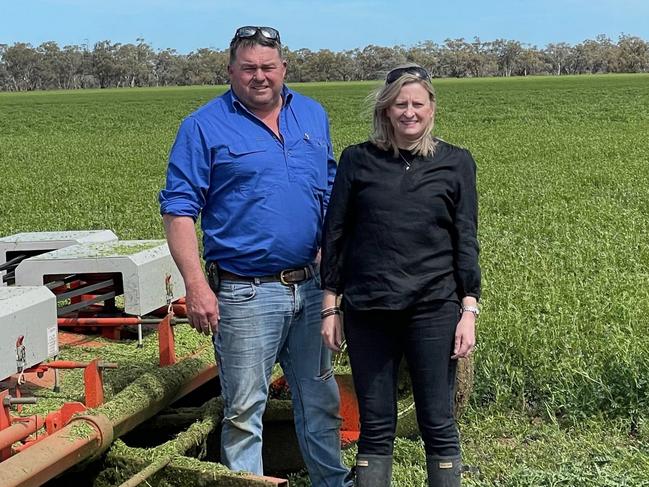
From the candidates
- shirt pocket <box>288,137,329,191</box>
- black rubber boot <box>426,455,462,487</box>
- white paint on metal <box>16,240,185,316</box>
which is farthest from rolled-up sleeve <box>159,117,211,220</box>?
white paint on metal <box>16,240,185,316</box>

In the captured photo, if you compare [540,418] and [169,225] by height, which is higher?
[169,225]

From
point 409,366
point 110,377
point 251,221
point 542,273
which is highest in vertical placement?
point 251,221

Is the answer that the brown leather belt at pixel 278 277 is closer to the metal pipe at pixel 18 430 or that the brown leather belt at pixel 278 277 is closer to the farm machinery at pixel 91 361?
the farm machinery at pixel 91 361

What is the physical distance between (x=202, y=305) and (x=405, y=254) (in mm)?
724

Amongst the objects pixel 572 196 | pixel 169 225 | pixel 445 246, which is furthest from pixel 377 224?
pixel 572 196

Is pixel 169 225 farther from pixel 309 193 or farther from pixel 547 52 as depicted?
pixel 547 52

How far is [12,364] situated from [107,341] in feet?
4.95

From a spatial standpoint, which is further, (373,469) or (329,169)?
(329,169)

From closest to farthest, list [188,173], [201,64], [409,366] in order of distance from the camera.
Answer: [188,173]
[409,366]
[201,64]

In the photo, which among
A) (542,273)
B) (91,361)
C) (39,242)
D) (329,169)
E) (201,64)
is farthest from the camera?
(201,64)

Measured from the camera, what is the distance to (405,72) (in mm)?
3453

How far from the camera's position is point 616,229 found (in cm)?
1092

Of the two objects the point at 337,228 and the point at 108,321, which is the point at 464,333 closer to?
the point at 337,228

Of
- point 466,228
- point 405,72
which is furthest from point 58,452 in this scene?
point 405,72
